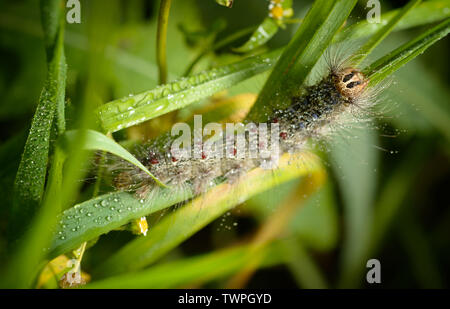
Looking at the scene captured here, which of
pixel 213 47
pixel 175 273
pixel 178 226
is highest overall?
pixel 213 47

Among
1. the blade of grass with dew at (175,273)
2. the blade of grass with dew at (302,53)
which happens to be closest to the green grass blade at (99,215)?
the blade of grass with dew at (175,273)

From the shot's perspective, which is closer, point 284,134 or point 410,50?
point 410,50

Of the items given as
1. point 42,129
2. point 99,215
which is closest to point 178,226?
point 99,215

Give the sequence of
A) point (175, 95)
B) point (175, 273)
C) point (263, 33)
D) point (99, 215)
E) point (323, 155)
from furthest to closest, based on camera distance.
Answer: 1. point (323, 155)
2. point (263, 33)
3. point (175, 273)
4. point (175, 95)
5. point (99, 215)

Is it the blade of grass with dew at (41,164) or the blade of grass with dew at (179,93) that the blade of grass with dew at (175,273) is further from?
the blade of grass with dew at (179,93)

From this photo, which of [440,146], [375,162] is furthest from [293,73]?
[440,146]

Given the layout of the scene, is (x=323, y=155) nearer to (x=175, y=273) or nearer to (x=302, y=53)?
(x=302, y=53)

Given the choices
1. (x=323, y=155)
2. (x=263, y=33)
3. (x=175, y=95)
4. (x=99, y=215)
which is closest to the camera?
(x=99, y=215)
